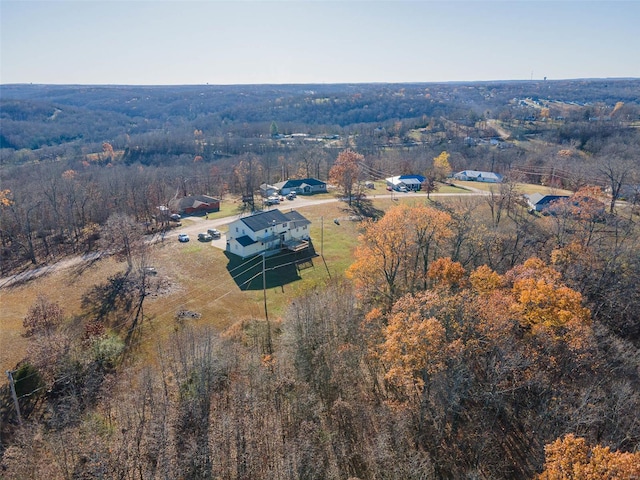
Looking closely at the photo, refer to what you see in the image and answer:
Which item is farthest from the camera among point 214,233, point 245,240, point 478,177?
point 478,177

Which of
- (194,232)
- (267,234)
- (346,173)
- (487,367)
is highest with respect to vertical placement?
(346,173)

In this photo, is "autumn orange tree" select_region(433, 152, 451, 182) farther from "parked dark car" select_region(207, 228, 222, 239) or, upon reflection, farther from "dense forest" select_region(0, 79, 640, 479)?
"parked dark car" select_region(207, 228, 222, 239)

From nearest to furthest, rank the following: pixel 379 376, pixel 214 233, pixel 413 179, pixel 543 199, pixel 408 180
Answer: pixel 379 376 < pixel 214 233 < pixel 543 199 < pixel 408 180 < pixel 413 179

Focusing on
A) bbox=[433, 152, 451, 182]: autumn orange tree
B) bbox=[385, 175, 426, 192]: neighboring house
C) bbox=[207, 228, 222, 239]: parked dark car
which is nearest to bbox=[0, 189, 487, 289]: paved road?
bbox=[207, 228, 222, 239]: parked dark car

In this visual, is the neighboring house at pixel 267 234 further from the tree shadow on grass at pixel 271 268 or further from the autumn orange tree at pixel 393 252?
the autumn orange tree at pixel 393 252

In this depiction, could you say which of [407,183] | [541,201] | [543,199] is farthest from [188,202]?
[543,199]

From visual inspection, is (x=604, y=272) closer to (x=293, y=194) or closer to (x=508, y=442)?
(x=508, y=442)

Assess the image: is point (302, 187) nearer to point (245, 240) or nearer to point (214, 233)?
point (214, 233)
